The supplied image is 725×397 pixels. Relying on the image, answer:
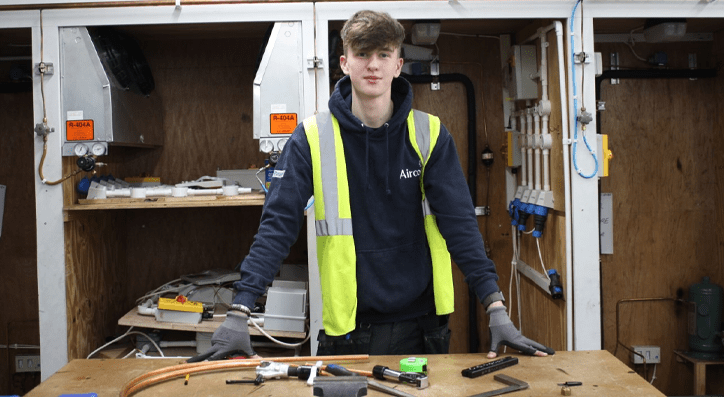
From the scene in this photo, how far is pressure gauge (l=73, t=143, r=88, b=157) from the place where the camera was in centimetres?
258

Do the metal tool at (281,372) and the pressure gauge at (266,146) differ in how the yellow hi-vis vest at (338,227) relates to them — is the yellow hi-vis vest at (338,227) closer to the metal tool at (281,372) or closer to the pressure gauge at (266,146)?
the metal tool at (281,372)

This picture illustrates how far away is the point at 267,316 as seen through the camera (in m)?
2.68

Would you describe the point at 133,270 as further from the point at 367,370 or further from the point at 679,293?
the point at 679,293

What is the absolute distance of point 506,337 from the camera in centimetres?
172

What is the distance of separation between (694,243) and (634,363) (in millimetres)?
731

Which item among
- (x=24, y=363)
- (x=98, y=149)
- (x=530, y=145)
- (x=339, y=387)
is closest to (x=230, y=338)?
(x=339, y=387)

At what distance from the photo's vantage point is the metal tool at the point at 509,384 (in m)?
1.36

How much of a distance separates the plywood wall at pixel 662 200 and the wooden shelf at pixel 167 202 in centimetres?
196

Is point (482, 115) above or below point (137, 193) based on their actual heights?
above

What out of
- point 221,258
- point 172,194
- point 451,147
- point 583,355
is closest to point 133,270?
point 221,258

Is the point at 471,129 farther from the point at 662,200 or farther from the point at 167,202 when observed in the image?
the point at 167,202

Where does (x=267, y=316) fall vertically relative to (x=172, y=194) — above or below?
below

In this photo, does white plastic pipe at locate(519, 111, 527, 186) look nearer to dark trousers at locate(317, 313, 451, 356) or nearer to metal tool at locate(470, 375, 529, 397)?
dark trousers at locate(317, 313, 451, 356)

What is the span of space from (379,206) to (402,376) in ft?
2.15
